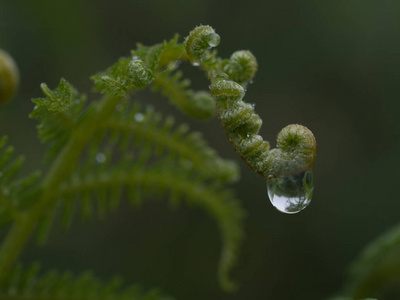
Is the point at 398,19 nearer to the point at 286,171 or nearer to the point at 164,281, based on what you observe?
the point at 164,281

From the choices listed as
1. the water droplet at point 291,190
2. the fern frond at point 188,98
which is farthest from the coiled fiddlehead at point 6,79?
the water droplet at point 291,190

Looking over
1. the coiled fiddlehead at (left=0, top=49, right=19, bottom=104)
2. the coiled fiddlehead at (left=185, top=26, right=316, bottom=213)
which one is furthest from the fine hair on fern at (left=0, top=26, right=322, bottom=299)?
the coiled fiddlehead at (left=0, top=49, right=19, bottom=104)

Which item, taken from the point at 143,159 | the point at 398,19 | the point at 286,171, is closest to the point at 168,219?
the point at 398,19

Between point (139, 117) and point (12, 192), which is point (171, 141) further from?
point (12, 192)

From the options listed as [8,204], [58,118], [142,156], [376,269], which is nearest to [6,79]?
[58,118]

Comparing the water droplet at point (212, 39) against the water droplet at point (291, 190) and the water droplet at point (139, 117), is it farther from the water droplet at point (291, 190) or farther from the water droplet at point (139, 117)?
the water droplet at point (139, 117)
